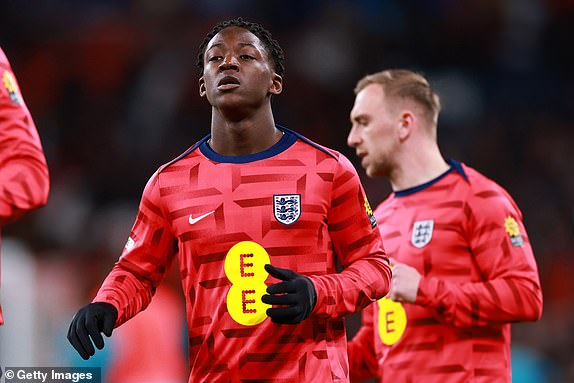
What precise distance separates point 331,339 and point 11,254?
14.4ft

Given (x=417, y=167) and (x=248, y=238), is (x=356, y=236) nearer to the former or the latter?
(x=248, y=238)

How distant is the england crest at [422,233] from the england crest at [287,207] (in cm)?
138

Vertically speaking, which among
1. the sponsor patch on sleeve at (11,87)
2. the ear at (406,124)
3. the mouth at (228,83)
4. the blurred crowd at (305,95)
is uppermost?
the blurred crowd at (305,95)

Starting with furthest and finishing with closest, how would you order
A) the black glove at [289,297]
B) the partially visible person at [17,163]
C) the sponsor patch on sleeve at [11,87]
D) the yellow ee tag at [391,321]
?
the yellow ee tag at [391,321], the black glove at [289,297], the sponsor patch on sleeve at [11,87], the partially visible person at [17,163]

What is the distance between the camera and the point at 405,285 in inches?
179

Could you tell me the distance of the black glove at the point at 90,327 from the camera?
3.38 m

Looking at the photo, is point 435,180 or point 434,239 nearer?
point 434,239

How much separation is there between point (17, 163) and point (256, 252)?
947mm

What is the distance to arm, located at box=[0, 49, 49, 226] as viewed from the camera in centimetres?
290

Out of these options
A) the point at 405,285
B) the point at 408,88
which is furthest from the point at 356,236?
the point at 408,88

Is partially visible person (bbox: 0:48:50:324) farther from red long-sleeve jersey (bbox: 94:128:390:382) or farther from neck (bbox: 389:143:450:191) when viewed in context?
neck (bbox: 389:143:450:191)

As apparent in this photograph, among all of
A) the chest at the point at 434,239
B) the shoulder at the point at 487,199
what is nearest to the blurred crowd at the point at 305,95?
the chest at the point at 434,239

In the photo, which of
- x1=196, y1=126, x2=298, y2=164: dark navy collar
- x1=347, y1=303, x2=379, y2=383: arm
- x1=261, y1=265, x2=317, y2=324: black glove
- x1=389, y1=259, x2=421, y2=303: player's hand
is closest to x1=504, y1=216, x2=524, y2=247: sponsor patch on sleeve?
x1=389, y1=259, x2=421, y2=303: player's hand

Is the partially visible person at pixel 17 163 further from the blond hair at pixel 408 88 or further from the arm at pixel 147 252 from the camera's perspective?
the blond hair at pixel 408 88
